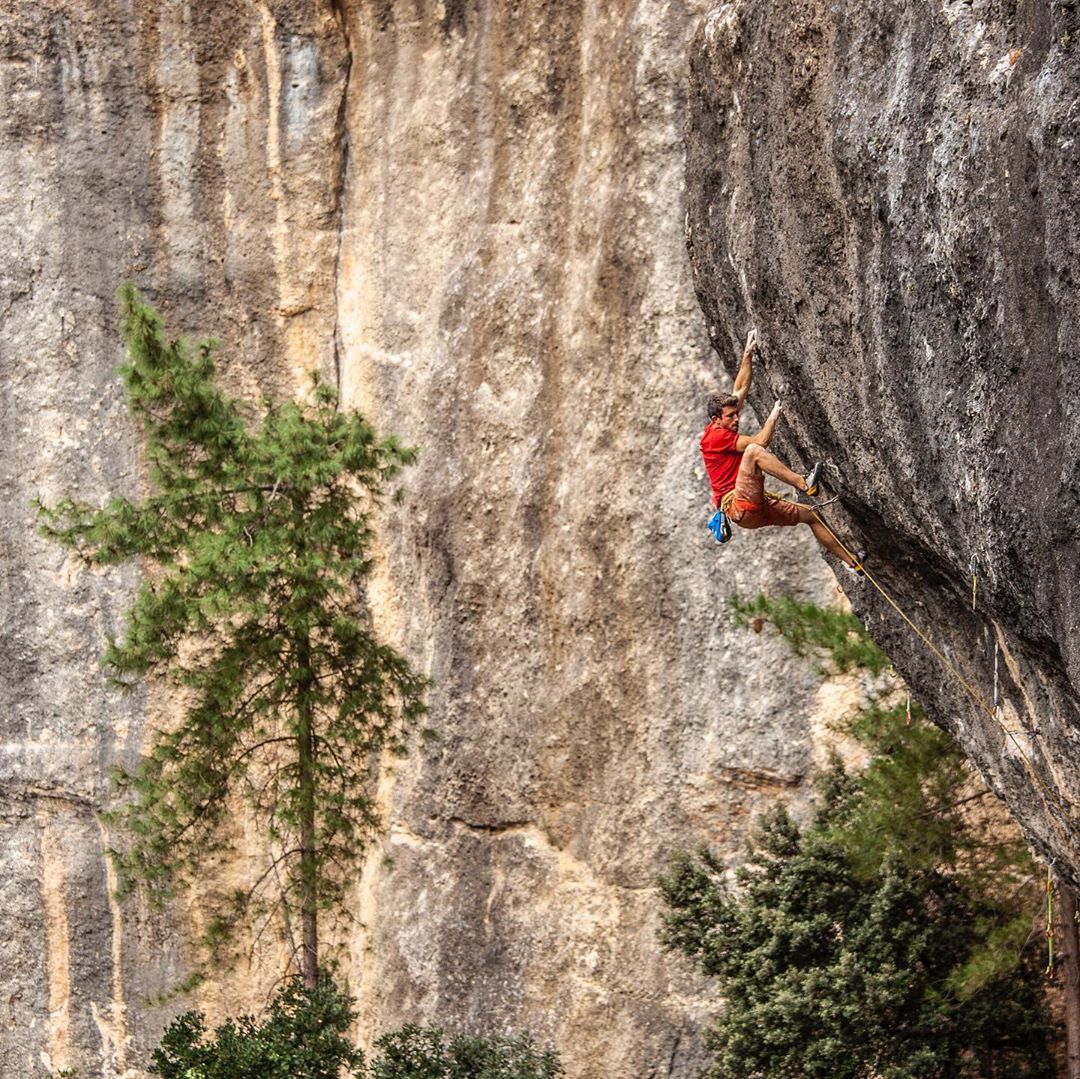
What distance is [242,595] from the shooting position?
542 inches

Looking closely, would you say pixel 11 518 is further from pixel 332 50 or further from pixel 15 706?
pixel 332 50

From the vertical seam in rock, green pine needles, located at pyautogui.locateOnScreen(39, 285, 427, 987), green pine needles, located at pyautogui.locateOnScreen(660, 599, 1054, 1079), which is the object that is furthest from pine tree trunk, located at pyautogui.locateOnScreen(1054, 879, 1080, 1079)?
the vertical seam in rock

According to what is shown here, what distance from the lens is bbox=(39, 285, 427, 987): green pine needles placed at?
13.8 metres

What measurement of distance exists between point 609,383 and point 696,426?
1.05 metres

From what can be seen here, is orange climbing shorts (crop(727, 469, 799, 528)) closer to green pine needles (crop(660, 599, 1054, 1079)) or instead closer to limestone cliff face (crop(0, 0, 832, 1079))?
green pine needles (crop(660, 599, 1054, 1079))

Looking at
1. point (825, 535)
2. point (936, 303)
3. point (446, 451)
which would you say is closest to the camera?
point (936, 303)

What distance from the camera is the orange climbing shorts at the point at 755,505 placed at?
9469 millimetres

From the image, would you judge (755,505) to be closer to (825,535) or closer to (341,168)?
(825,535)

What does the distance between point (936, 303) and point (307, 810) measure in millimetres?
8692

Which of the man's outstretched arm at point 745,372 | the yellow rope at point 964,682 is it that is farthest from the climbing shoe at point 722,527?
the man's outstretched arm at point 745,372

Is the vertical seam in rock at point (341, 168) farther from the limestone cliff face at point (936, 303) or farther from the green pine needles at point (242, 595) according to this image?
the limestone cliff face at point (936, 303)

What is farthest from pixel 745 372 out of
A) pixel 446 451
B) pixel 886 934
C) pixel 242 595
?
pixel 446 451

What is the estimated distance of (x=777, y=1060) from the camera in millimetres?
12453

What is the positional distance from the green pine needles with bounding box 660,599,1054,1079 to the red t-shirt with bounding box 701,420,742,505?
3328 millimetres
